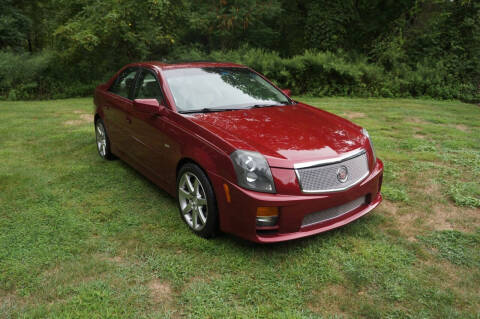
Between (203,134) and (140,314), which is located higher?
(203,134)

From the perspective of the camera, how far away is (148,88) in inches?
179

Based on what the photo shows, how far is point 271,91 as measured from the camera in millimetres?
4824

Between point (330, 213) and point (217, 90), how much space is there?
1904 mm

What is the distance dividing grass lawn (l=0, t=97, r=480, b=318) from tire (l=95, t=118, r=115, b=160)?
55cm

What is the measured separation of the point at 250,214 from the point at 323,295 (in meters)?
0.80

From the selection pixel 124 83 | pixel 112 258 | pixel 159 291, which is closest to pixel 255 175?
pixel 159 291

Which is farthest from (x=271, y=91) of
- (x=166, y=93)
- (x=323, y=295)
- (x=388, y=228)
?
(x=323, y=295)

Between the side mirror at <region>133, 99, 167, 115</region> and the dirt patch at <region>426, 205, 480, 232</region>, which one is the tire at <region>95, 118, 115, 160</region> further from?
the dirt patch at <region>426, 205, 480, 232</region>

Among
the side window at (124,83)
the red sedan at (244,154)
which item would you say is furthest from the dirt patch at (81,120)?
the red sedan at (244,154)

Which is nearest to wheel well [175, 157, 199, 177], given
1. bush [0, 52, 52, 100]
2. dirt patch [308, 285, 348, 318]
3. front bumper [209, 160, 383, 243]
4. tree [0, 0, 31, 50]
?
front bumper [209, 160, 383, 243]

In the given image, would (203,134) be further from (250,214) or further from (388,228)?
(388,228)

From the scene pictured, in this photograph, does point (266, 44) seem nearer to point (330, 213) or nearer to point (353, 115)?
point (353, 115)

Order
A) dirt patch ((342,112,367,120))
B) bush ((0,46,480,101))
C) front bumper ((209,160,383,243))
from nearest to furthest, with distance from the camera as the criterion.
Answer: front bumper ((209,160,383,243)), dirt patch ((342,112,367,120)), bush ((0,46,480,101))

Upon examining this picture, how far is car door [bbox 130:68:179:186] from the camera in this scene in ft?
13.0
